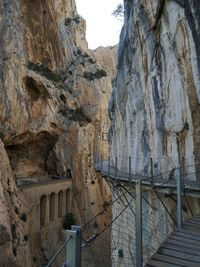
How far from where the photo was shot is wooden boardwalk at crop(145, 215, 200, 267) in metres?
3.68

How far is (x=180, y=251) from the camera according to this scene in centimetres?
407

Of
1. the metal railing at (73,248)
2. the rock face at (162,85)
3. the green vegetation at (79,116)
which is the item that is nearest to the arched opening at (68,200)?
the green vegetation at (79,116)

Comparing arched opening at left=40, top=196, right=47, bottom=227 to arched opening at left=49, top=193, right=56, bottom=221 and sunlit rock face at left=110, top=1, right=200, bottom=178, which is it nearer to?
arched opening at left=49, top=193, right=56, bottom=221

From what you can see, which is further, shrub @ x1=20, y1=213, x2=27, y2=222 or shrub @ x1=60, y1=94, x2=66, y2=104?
shrub @ x1=60, y1=94, x2=66, y2=104

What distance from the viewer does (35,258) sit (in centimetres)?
2298

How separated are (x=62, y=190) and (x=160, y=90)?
22.3 m

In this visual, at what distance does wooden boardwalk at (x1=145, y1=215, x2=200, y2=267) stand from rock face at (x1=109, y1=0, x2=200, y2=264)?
3.35m

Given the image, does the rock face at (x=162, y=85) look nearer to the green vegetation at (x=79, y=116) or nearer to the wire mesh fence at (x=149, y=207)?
the wire mesh fence at (x=149, y=207)

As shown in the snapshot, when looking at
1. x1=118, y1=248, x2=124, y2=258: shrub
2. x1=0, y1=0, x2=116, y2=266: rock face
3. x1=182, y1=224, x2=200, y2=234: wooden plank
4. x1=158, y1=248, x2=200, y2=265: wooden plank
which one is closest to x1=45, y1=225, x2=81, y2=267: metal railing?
x1=158, y1=248, x2=200, y2=265: wooden plank

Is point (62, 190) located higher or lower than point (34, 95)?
lower

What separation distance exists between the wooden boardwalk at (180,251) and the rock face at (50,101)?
62.5ft

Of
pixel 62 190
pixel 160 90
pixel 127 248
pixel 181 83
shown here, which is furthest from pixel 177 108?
pixel 62 190

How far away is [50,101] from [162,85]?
2283 cm

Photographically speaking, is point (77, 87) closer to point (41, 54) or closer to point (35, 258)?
point (41, 54)
